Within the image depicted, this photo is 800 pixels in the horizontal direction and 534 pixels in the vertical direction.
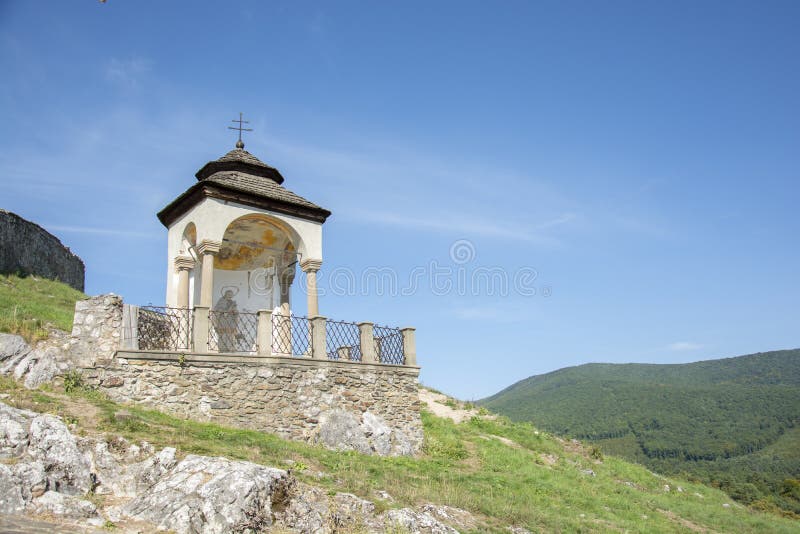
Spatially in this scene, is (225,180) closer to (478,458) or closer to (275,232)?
(275,232)

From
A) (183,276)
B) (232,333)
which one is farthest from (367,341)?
(183,276)

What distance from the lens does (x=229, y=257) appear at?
1745 cm

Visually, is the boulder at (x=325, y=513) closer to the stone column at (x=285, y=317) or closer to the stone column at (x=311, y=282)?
the stone column at (x=285, y=317)

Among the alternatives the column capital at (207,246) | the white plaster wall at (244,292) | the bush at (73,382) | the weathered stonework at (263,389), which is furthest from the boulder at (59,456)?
the white plaster wall at (244,292)

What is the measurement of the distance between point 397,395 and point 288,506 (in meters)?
7.15

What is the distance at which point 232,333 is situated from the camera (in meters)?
16.2

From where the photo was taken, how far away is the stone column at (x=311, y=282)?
15688mm

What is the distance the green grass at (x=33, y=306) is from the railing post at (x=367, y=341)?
6.81 meters

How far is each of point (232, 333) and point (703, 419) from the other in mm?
73187

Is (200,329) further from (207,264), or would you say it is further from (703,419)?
(703,419)

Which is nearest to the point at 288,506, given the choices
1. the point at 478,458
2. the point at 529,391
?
the point at 478,458

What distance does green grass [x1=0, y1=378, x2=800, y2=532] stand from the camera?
33.0 ft

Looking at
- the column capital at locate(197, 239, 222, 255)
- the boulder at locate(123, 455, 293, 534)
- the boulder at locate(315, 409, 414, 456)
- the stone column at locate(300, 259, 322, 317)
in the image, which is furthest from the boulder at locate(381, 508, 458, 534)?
the column capital at locate(197, 239, 222, 255)

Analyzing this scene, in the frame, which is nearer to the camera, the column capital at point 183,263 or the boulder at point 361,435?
the boulder at point 361,435
